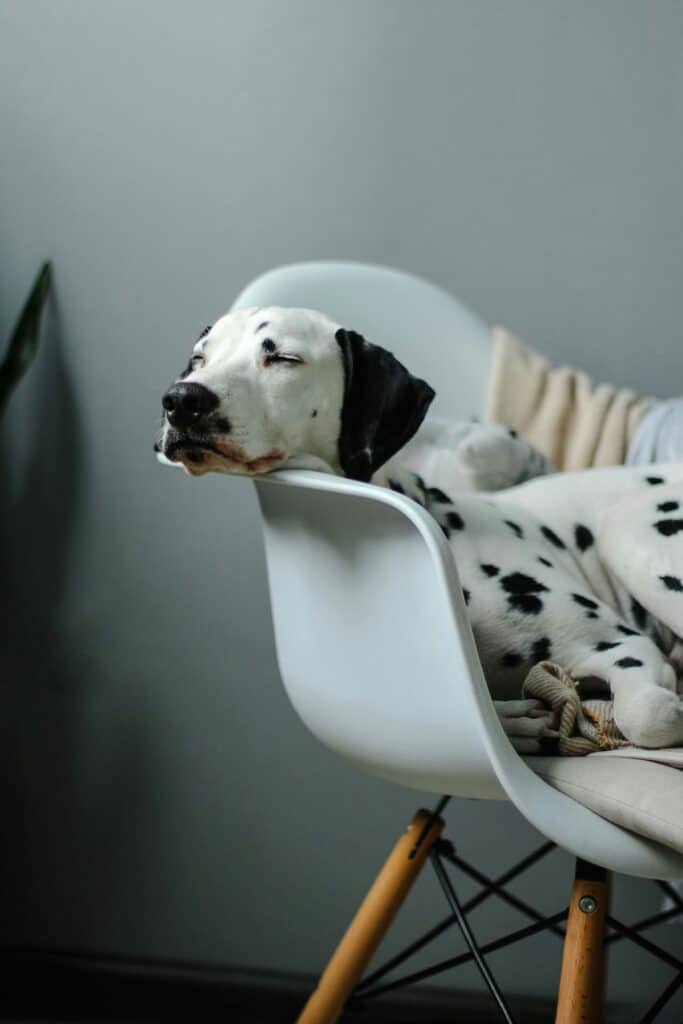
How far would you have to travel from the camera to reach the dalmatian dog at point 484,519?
1051mm

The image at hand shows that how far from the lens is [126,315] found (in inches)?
79.2

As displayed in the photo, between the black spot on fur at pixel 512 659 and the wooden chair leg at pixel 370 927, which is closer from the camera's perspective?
the black spot on fur at pixel 512 659

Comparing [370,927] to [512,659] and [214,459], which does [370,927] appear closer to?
[512,659]

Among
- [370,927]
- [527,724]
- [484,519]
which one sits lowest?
[370,927]

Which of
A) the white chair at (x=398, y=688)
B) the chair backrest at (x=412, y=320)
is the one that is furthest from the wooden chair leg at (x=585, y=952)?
the chair backrest at (x=412, y=320)

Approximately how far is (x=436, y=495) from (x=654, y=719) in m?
0.37

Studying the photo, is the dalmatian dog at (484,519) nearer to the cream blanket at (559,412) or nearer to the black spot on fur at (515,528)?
the black spot on fur at (515,528)

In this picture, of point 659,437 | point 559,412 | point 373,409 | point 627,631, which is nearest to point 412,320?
point 559,412

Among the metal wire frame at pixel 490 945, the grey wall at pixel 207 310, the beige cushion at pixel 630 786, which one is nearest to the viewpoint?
the beige cushion at pixel 630 786

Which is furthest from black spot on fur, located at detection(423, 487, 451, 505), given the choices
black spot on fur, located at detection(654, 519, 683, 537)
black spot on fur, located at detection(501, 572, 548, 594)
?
black spot on fur, located at detection(654, 519, 683, 537)

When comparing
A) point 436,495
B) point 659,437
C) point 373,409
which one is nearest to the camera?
point 373,409

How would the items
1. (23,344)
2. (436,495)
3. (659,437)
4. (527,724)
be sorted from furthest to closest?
(23,344) → (659,437) → (436,495) → (527,724)

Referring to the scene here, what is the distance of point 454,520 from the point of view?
4.13 feet

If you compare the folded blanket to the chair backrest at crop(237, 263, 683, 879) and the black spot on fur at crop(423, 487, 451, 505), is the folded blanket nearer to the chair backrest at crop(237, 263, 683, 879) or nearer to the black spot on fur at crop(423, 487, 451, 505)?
the black spot on fur at crop(423, 487, 451, 505)
